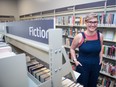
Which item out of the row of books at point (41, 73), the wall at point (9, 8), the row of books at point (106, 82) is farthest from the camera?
the wall at point (9, 8)

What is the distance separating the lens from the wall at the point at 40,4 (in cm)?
326

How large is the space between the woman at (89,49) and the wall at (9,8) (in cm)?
555

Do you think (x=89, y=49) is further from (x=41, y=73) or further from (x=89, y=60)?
(x=41, y=73)

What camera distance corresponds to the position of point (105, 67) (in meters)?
2.40

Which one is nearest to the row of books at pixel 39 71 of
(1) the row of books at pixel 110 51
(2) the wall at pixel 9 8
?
(1) the row of books at pixel 110 51

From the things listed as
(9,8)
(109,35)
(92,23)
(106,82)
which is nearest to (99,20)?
(109,35)

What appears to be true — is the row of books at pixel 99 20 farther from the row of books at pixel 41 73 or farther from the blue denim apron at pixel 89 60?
the row of books at pixel 41 73

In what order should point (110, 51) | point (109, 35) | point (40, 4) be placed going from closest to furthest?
point (110, 51)
point (109, 35)
point (40, 4)

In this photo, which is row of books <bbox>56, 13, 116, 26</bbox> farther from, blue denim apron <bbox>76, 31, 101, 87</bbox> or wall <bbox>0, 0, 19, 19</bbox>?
wall <bbox>0, 0, 19, 19</bbox>

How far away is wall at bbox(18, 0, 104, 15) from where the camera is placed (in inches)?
128

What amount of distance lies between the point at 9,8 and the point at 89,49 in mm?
5881

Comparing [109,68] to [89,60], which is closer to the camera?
[89,60]

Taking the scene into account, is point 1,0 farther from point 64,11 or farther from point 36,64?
point 36,64

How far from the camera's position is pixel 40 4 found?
461 centimetres
